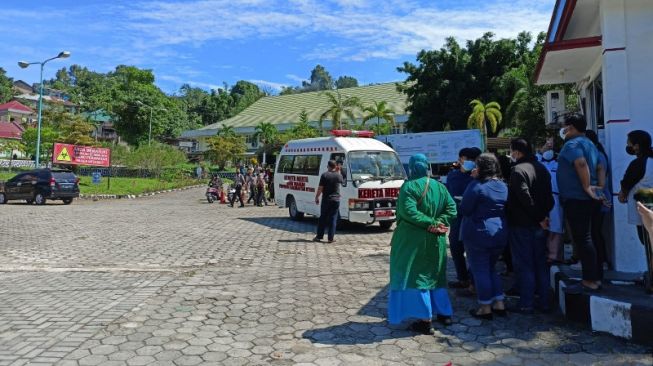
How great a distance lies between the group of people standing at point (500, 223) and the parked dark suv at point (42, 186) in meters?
21.8

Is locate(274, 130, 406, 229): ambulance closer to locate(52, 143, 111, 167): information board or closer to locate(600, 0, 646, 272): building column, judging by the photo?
→ locate(600, 0, 646, 272): building column

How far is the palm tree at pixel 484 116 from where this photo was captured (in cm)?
2894

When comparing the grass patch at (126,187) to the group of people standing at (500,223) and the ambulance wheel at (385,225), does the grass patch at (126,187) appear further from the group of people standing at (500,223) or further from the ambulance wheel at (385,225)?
the group of people standing at (500,223)

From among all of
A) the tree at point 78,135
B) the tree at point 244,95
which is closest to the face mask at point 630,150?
the tree at point 78,135

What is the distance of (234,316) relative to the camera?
16.6 ft

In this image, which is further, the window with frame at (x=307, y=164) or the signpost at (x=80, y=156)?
the signpost at (x=80, y=156)

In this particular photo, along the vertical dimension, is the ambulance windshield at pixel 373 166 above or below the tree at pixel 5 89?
below

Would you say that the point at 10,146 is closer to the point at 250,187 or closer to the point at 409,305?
the point at 250,187

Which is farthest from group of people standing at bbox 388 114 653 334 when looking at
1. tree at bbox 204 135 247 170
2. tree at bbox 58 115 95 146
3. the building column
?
tree at bbox 204 135 247 170

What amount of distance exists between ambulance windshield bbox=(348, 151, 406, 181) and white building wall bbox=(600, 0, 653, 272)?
6538 mm

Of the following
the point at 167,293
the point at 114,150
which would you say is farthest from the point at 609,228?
the point at 114,150

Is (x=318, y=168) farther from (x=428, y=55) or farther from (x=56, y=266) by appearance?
(x=428, y=55)

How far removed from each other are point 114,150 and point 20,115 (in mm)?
53729

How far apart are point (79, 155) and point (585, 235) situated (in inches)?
1200
